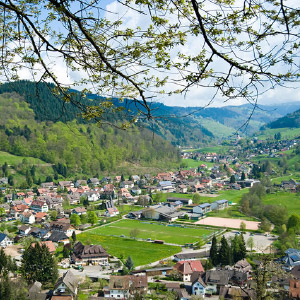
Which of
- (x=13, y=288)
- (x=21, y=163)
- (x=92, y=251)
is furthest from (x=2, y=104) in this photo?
(x=13, y=288)

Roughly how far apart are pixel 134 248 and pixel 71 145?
134ft

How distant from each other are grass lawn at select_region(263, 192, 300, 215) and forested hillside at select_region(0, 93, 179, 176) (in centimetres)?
2083

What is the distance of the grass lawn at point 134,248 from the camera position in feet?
66.4

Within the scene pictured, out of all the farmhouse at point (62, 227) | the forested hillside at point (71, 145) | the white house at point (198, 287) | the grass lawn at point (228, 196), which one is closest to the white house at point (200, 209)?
the grass lawn at point (228, 196)

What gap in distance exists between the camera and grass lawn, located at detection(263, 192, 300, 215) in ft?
107

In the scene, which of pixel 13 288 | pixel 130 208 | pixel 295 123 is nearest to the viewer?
pixel 13 288

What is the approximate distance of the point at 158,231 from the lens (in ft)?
88.4

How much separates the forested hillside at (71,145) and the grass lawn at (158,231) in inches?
975

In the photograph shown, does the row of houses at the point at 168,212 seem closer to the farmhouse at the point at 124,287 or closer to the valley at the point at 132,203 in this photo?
the valley at the point at 132,203

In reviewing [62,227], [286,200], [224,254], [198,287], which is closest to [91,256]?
[198,287]

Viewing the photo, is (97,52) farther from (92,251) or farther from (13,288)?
(92,251)

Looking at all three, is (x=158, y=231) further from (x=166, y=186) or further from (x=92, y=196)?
(x=166, y=186)

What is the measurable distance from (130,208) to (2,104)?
40.8m

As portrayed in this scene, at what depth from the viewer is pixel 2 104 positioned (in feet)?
214
